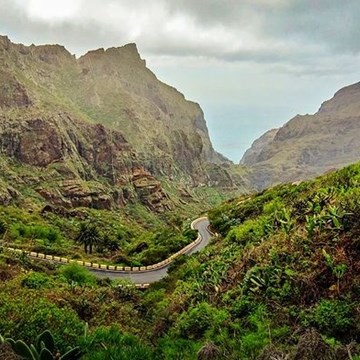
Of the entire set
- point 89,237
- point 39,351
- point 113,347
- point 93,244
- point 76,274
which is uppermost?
point 113,347

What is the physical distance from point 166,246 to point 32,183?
11825 centimetres

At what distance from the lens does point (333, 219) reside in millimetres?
20844

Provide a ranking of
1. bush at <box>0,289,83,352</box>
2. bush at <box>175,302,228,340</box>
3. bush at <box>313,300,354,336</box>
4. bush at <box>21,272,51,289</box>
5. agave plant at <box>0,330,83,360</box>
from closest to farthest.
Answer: agave plant at <box>0,330,83,360</box>, bush at <box>313,300,354,336</box>, bush at <box>0,289,83,352</box>, bush at <box>175,302,228,340</box>, bush at <box>21,272,51,289</box>

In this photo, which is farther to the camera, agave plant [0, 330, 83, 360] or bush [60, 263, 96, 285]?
bush [60, 263, 96, 285]

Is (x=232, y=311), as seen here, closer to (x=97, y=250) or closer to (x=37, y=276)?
(x=37, y=276)

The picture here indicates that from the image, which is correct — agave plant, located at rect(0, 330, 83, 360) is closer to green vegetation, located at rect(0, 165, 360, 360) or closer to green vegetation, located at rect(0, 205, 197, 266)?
green vegetation, located at rect(0, 165, 360, 360)

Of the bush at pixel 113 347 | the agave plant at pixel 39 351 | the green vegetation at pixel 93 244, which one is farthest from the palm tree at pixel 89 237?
the agave plant at pixel 39 351

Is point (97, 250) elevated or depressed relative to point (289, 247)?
depressed

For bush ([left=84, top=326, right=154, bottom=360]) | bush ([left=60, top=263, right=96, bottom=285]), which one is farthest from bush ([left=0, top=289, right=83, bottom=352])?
bush ([left=60, top=263, right=96, bottom=285])

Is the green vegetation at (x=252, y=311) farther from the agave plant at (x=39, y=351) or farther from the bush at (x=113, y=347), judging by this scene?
the agave plant at (x=39, y=351)

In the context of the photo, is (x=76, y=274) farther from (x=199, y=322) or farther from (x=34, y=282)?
(x=199, y=322)

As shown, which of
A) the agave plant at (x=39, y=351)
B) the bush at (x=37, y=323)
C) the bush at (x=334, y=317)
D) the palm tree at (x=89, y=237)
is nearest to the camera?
the agave plant at (x=39, y=351)

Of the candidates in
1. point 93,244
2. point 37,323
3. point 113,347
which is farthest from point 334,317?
point 93,244

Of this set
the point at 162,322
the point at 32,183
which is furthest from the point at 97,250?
the point at 32,183
